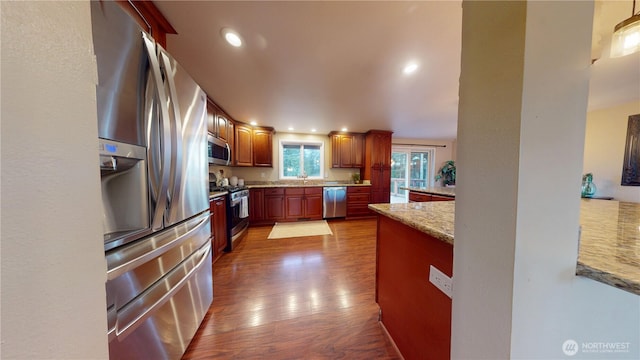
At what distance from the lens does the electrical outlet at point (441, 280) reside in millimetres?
778

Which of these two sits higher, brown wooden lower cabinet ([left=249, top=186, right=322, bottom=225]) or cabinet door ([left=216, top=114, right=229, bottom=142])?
cabinet door ([left=216, top=114, right=229, bottom=142])

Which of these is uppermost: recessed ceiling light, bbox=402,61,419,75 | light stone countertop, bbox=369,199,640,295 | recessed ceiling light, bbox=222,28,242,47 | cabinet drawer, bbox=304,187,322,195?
recessed ceiling light, bbox=222,28,242,47

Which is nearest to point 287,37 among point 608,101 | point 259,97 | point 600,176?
point 259,97

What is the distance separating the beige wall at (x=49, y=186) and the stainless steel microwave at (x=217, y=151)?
2.29 metres

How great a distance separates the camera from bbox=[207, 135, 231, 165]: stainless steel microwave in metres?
2.53

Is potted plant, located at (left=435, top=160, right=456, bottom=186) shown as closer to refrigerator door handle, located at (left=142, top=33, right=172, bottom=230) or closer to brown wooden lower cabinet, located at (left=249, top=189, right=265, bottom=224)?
brown wooden lower cabinet, located at (left=249, top=189, right=265, bottom=224)

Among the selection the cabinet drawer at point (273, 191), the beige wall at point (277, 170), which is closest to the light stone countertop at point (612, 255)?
the cabinet drawer at point (273, 191)

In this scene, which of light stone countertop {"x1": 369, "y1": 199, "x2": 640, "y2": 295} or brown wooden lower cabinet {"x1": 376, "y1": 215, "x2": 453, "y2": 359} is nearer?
light stone countertop {"x1": 369, "y1": 199, "x2": 640, "y2": 295}

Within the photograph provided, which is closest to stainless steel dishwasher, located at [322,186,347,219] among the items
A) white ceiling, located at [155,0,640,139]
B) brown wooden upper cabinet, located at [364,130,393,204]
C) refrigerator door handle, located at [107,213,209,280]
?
brown wooden upper cabinet, located at [364,130,393,204]

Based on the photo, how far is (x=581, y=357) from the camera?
0.43 metres

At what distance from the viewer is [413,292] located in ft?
3.37

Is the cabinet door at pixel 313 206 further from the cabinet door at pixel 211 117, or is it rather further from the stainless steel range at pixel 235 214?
the cabinet door at pixel 211 117

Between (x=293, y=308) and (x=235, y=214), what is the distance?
1.83 m

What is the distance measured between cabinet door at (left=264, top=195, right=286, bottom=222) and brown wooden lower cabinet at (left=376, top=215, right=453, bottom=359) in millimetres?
2860
